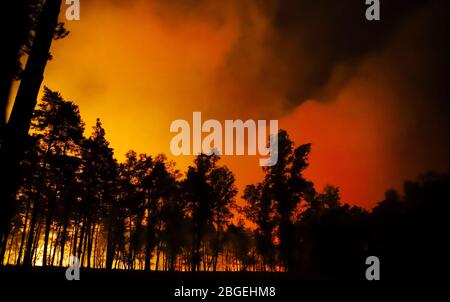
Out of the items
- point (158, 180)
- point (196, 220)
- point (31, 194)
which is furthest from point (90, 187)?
point (196, 220)

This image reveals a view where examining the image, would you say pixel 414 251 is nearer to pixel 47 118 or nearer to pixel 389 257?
pixel 389 257

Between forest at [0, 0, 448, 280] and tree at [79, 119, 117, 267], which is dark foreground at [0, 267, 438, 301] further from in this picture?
tree at [79, 119, 117, 267]

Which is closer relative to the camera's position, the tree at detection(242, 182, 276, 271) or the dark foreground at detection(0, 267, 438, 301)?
the dark foreground at detection(0, 267, 438, 301)

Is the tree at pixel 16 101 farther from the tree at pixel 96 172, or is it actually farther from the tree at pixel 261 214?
the tree at pixel 261 214

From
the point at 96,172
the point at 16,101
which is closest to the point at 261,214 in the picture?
the point at 96,172

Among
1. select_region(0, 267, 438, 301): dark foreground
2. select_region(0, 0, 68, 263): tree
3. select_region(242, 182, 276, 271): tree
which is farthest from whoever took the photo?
select_region(242, 182, 276, 271): tree

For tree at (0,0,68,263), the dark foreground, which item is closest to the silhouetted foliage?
the dark foreground
